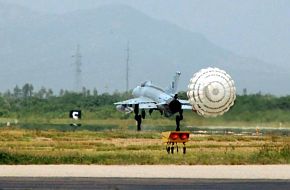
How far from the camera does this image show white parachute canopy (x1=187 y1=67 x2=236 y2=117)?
3778cm

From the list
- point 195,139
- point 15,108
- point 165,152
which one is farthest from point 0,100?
point 165,152

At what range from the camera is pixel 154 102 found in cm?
9250

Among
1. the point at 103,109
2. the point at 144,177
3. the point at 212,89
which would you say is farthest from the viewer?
the point at 103,109

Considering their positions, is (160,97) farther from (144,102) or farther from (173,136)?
(173,136)

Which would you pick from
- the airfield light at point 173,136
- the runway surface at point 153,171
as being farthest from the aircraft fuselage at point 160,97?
the runway surface at point 153,171

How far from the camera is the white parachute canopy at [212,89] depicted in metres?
37.8

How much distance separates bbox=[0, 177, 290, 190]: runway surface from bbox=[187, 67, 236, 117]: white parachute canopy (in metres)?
10.6

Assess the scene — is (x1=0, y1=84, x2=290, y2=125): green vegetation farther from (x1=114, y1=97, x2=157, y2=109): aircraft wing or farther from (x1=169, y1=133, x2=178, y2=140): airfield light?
(x1=169, y1=133, x2=178, y2=140): airfield light

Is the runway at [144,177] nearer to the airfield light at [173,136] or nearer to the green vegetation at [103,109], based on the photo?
the airfield light at [173,136]

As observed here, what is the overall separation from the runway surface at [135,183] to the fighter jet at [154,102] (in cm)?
4903

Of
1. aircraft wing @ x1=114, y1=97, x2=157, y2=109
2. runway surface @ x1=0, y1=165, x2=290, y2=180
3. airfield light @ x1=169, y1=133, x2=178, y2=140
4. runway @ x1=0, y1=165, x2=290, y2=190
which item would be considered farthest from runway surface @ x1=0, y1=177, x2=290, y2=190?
aircraft wing @ x1=114, y1=97, x2=157, y2=109

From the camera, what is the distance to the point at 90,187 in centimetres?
2467

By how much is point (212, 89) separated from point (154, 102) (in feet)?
180

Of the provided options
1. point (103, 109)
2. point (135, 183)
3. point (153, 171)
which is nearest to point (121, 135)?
point (153, 171)
